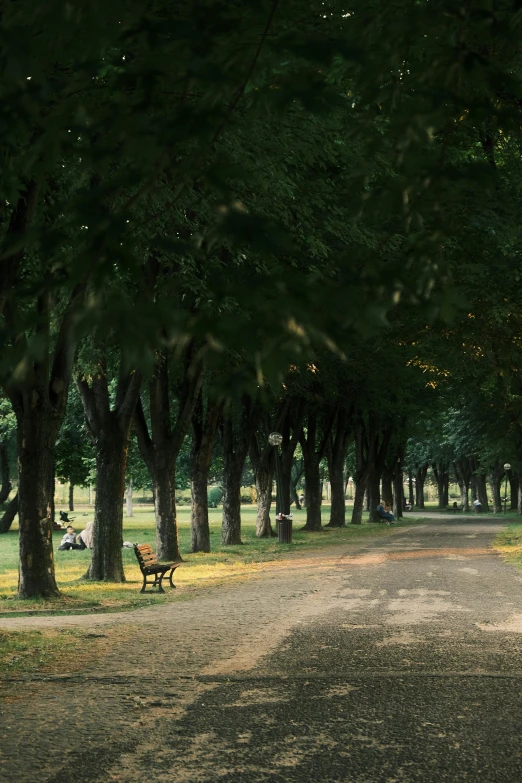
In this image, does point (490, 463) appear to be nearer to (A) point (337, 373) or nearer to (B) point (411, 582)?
(A) point (337, 373)

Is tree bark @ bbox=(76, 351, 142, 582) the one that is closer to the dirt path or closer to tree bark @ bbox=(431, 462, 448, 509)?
the dirt path

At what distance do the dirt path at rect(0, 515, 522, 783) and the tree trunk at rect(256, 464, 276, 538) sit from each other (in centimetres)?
2364

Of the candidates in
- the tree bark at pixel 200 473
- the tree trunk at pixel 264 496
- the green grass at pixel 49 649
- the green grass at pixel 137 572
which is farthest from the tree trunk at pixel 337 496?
the green grass at pixel 49 649

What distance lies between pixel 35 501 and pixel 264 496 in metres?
23.5

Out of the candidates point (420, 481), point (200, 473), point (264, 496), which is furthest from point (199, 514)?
point (420, 481)

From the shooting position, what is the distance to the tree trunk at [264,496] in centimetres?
3916

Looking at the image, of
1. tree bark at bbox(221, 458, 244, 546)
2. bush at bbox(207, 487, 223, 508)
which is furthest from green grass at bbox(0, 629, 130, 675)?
bush at bbox(207, 487, 223, 508)

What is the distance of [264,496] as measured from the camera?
39500mm

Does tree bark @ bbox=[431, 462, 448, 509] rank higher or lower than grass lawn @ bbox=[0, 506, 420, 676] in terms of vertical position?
higher

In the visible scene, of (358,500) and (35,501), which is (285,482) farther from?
(35,501)

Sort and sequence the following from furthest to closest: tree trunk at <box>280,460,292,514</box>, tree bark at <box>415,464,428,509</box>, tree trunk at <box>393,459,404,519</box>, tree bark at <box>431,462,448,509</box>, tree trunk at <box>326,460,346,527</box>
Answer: tree bark at <box>431,462,448,509</box> → tree bark at <box>415,464,428,509</box> → tree trunk at <box>393,459,404,519</box> → tree trunk at <box>326,460,346,527</box> → tree trunk at <box>280,460,292,514</box>

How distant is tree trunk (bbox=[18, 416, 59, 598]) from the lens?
53.3 ft

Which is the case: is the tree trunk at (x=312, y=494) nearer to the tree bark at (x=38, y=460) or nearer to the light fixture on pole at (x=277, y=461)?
the light fixture on pole at (x=277, y=461)

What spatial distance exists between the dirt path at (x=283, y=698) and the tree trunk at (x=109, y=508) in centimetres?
451
